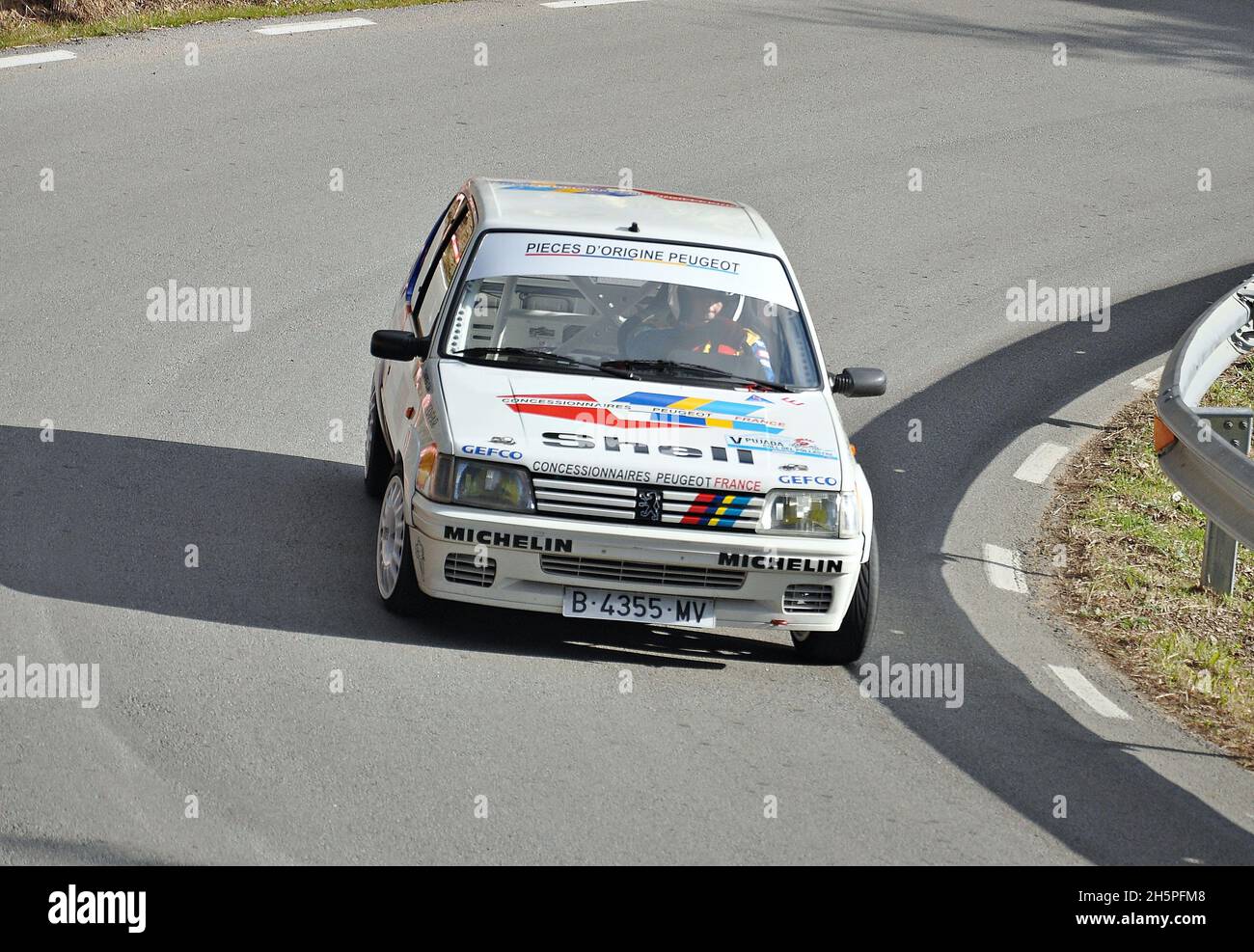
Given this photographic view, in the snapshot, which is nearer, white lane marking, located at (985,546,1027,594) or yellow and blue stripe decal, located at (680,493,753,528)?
yellow and blue stripe decal, located at (680,493,753,528)

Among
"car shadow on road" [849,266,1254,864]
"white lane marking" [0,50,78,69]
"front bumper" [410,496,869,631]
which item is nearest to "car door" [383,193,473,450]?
"front bumper" [410,496,869,631]

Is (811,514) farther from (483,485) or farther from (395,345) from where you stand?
(395,345)

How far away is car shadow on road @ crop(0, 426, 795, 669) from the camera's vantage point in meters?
7.86

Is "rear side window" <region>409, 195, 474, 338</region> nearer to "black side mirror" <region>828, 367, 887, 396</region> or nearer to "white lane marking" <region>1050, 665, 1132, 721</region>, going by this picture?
"black side mirror" <region>828, 367, 887, 396</region>

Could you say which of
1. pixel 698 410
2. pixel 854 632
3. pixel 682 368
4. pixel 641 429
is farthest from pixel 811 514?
pixel 682 368

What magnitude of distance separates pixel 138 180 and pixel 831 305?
6.27 metres

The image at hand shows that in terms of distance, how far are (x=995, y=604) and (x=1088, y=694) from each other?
1.15 metres

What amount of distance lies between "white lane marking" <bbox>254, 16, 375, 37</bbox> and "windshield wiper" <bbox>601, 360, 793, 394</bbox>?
41.1 ft

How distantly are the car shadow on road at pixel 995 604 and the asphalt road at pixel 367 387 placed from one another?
0.03m

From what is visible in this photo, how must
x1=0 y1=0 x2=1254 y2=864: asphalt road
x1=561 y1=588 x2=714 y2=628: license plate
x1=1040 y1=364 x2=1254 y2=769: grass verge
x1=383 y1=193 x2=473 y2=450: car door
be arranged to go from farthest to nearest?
x1=383 y1=193 x2=473 y2=450: car door < x1=1040 y1=364 x2=1254 y2=769: grass verge < x1=561 y1=588 x2=714 y2=628: license plate < x1=0 y1=0 x2=1254 y2=864: asphalt road

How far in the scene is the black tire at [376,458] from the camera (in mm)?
9406

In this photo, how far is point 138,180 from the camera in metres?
15.1

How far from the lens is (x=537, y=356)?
8344 mm
